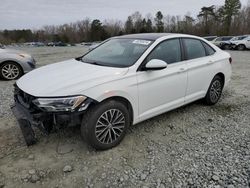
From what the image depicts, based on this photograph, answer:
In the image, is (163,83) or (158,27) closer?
(163,83)

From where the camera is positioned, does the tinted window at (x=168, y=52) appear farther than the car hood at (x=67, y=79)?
Yes

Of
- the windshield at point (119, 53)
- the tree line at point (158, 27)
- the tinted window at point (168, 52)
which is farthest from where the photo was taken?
the tree line at point (158, 27)

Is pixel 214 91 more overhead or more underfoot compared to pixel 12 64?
more underfoot

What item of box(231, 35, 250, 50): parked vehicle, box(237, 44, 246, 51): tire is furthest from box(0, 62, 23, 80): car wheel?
box(237, 44, 246, 51): tire

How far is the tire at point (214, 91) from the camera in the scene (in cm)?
474

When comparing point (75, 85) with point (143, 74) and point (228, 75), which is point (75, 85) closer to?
point (143, 74)

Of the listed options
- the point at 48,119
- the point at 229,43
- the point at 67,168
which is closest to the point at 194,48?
the point at 48,119

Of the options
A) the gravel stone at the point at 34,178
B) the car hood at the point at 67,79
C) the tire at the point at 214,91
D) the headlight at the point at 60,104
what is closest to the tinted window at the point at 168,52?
the car hood at the point at 67,79

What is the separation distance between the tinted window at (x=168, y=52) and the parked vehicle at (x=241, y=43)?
19.1 metres

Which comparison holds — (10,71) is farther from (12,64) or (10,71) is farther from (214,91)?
(214,91)

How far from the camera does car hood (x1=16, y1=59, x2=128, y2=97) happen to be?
114 inches

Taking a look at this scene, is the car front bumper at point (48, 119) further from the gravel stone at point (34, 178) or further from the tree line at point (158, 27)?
the tree line at point (158, 27)

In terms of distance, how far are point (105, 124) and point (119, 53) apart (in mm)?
1285

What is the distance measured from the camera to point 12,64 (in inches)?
296
